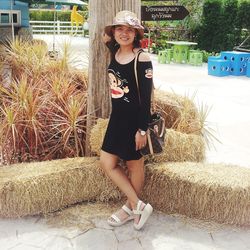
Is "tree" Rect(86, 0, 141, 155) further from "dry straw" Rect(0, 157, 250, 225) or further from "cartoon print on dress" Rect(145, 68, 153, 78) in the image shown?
"cartoon print on dress" Rect(145, 68, 153, 78)

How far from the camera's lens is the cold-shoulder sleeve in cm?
270

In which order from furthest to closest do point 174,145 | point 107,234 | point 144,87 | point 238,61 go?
point 238,61 < point 174,145 < point 107,234 < point 144,87

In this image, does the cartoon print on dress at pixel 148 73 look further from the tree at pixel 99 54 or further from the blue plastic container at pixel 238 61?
the blue plastic container at pixel 238 61

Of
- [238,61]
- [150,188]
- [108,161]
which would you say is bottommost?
[150,188]

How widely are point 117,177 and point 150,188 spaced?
0.37 meters

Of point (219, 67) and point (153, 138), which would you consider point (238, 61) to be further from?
point (153, 138)

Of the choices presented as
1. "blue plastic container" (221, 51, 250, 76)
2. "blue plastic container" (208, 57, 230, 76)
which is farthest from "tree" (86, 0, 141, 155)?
"blue plastic container" (221, 51, 250, 76)

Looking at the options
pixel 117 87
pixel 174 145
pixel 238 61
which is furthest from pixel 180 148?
pixel 238 61

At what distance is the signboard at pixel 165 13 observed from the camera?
687 centimetres

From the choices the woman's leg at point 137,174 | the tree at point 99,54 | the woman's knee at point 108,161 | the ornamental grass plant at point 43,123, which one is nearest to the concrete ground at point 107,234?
the woman's leg at point 137,174

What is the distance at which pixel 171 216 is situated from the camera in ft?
10.5

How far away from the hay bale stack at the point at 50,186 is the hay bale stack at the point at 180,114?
3.24 feet

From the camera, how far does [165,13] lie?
6.88 meters

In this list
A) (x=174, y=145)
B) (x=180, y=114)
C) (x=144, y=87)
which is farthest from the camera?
(x=180, y=114)
